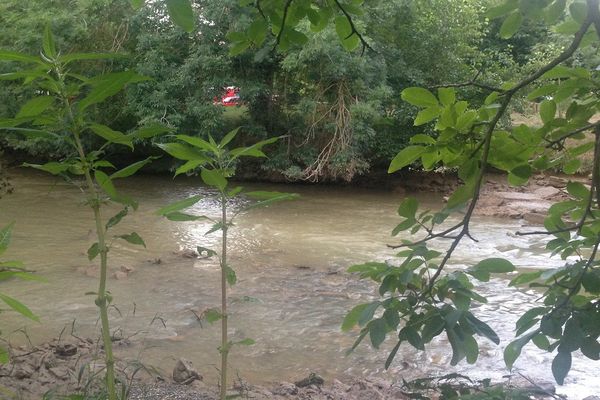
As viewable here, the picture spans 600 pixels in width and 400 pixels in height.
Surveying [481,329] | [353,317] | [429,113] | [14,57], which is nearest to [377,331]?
[353,317]

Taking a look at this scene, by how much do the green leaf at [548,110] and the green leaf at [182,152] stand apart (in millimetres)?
917

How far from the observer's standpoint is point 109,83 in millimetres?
1353

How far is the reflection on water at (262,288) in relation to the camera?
5270 millimetres

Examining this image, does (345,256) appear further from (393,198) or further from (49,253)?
(393,198)

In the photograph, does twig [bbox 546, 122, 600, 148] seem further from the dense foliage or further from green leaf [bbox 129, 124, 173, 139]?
the dense foliage

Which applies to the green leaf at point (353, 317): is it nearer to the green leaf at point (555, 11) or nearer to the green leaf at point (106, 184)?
the green leaf at point (106, 184)

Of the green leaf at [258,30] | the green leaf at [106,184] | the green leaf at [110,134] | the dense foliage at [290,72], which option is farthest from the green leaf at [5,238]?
the dense foliage at [290,72]

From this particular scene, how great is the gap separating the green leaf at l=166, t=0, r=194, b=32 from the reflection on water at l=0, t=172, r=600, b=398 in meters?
1.03

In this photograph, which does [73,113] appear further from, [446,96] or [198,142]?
[446,96]

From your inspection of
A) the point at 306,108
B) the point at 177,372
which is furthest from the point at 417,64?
the point at 177,372

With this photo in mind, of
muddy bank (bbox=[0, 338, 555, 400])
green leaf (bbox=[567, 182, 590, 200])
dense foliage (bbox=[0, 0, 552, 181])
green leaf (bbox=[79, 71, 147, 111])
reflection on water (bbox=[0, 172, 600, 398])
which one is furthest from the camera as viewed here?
dense foliage (bbox=[0, 0, 552, 181])

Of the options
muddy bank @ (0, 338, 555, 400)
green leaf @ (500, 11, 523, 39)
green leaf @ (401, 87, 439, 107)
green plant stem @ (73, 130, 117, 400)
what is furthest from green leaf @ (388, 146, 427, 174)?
muddy bank @ (0, 338, 555, 400)

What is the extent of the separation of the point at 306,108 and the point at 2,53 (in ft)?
43.4

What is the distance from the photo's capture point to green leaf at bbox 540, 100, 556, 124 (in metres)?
1.74
